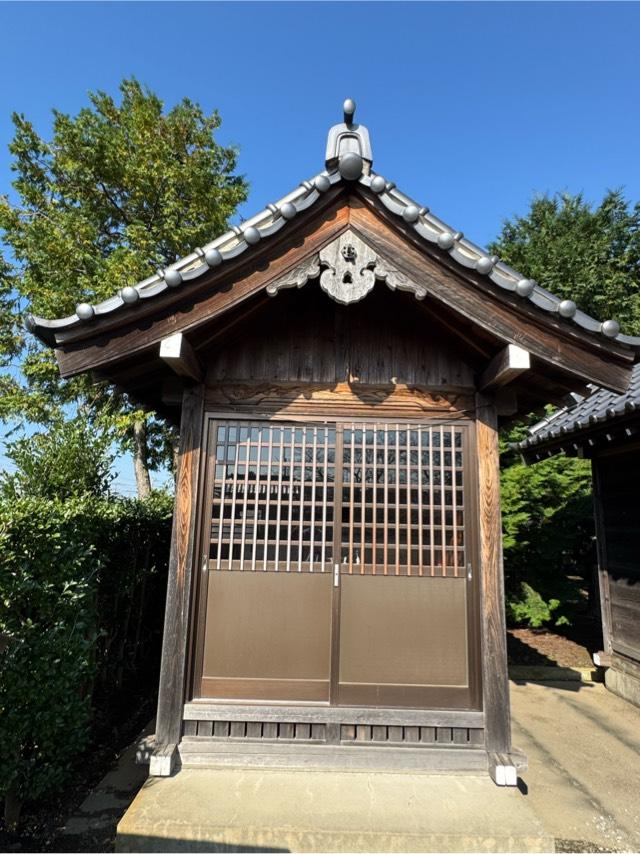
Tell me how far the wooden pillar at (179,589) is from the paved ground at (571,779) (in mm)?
579

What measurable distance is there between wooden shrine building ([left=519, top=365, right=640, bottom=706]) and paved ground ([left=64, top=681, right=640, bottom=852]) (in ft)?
1.62

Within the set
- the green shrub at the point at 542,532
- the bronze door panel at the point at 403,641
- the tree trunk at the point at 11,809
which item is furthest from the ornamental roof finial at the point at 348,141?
the green shrub at the point at 542,532

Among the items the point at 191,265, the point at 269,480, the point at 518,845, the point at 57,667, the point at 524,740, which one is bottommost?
the point at 524,740

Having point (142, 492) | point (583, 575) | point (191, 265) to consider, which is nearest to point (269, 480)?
point (191, 265)

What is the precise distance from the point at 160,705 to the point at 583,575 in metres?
9.32

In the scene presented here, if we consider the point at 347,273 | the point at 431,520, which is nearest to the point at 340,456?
the point at 431,520

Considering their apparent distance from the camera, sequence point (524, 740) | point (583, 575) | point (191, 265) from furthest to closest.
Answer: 1. point (583, 575)
2. point (524, 740)
3. point (191, 265)

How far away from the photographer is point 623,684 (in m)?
5.31

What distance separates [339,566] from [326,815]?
A: 1369 mm

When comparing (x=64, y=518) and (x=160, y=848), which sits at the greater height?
(x=64, y=518)

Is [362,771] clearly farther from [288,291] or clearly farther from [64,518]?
[288,291]

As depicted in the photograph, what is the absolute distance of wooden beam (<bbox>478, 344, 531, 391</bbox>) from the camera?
2.88 m

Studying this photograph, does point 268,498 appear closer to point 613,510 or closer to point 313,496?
point 313,496

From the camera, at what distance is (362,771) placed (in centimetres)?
295
